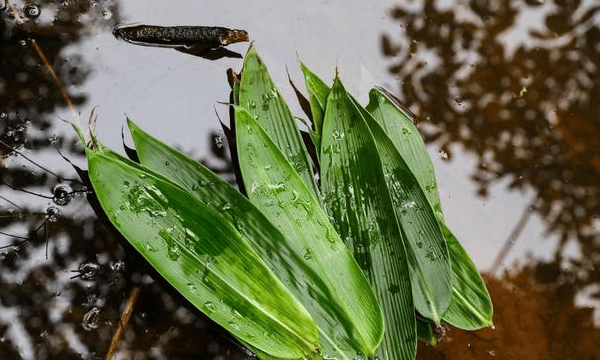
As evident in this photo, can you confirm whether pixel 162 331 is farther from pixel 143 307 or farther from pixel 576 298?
pixel 576 298

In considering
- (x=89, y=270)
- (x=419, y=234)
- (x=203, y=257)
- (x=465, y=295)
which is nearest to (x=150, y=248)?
(x=203, y=257)

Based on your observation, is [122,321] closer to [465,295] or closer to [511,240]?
[465,295]

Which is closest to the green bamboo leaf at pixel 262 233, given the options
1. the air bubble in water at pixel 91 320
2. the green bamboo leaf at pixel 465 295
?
the green bamboo leaf at pixel 465 295

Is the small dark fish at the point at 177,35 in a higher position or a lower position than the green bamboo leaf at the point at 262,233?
higher

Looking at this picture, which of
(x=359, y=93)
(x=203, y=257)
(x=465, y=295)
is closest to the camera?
(x=203, y=257)

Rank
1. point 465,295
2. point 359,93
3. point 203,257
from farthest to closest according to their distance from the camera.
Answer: point 359,93 → point 465,295 → point 203,257

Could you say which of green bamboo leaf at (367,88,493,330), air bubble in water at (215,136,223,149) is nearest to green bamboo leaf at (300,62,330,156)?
green bamboo leaf at (367,88,493,330)

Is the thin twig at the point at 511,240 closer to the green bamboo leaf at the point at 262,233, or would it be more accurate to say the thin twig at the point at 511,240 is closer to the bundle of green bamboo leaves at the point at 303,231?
the bundle of green bamboo leaves at the point at 303,231
